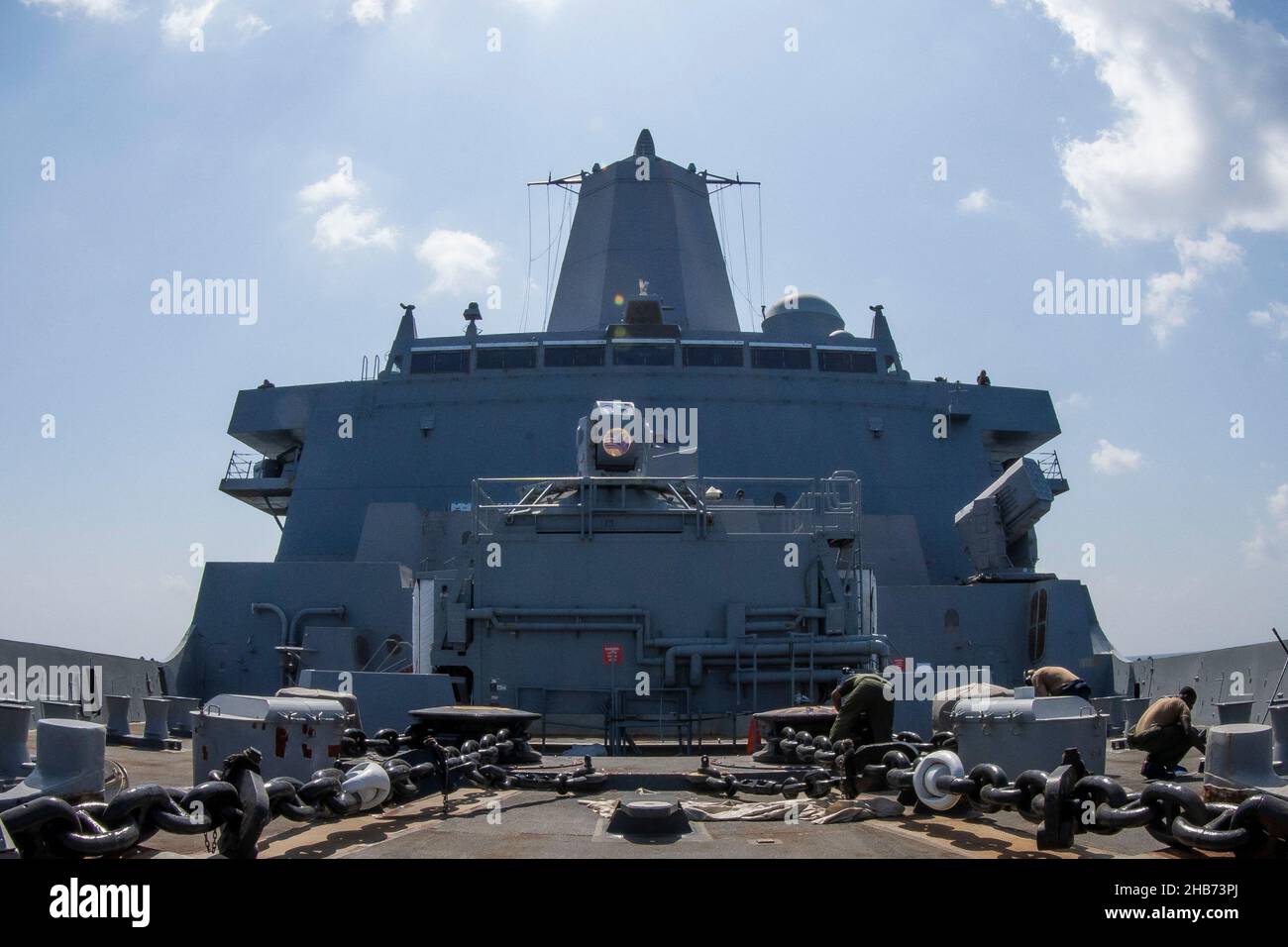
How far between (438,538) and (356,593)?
2.14m

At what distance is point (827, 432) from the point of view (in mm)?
Answer: 20109

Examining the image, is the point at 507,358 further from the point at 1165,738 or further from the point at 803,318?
the point at 1165,738

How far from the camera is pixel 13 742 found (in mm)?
4660

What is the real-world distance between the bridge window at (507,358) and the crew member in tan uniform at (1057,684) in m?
15.2

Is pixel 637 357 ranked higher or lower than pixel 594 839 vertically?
higher

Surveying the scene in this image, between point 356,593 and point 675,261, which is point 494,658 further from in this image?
point 675,261

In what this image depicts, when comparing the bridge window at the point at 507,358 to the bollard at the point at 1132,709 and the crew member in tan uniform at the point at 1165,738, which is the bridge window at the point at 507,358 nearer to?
the bollard at the point at 1132,709

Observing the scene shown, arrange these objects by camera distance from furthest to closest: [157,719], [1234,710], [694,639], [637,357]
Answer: [637,357]
[157,719]
[694,639]
[1234,710]

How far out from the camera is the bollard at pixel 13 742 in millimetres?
4586

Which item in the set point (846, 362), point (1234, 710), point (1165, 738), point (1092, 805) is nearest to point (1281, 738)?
point (1092, 805)

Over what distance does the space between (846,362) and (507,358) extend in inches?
254

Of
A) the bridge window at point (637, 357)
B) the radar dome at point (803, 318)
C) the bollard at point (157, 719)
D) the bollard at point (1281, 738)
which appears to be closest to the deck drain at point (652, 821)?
the bollard at point (1281, 738)

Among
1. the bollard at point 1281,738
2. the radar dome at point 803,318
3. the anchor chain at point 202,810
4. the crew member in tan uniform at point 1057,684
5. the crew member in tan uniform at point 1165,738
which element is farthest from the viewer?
the radar dome at point 803,318
